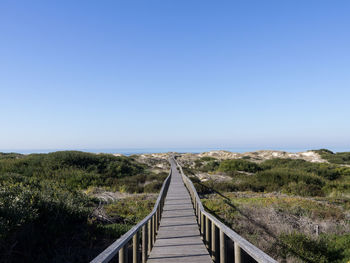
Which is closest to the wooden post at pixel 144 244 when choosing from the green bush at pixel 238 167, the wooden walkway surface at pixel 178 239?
the wooden walkway surface at pixel 178 239

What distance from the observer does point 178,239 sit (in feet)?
21.8

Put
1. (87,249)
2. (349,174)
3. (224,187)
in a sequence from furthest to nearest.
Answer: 1. (349,174)
2. (224,187)
3. (87,249)

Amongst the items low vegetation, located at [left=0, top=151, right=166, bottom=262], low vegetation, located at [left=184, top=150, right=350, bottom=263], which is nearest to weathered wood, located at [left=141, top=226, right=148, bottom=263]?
low vegetation, located at [left=0, top=151, right=166, bottom=262]

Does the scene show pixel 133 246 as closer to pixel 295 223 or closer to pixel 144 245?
pixel 144 245

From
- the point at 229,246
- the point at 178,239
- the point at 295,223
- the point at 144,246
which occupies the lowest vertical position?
the point at 229,246

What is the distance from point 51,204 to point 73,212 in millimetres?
706

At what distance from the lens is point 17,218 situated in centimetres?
561

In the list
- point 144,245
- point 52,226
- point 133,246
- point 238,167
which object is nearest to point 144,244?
point 144,245

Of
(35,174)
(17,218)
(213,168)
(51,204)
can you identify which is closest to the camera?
(17,218)

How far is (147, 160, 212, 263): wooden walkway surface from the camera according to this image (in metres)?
5.33

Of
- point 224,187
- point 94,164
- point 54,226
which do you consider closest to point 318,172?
point 224,187

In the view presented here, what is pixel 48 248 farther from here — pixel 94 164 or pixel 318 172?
pixel 318 172

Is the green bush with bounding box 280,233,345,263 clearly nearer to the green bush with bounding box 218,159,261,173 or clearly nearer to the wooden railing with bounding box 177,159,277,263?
the wooden railing with bounding box 177,159,277,263

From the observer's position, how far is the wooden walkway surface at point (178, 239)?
533 centimetres
